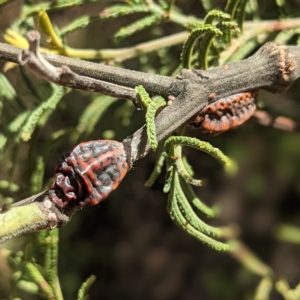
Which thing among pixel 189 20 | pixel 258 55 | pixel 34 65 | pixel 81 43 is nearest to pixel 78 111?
pixel 81 43

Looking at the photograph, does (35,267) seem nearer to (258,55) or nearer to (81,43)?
(258,55)

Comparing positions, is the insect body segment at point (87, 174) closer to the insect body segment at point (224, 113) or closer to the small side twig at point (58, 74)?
the small side twig at point (58, 74)

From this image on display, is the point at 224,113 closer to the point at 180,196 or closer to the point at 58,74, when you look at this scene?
the point at 180,196

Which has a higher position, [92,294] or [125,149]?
[125,149]

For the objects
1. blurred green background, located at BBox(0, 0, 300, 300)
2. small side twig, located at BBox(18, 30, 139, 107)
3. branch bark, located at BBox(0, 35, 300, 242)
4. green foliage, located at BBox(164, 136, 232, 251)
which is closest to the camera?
small side twig, located at BBox(18, 30, 139, 107)

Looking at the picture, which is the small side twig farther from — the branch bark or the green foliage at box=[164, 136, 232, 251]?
the green foliage at box=[164, 136, 232, 251]

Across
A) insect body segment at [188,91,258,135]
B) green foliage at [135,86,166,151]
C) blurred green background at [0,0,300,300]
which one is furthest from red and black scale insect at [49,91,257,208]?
blurred green background at [0,0,300,300]

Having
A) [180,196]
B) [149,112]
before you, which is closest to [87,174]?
[149,112]
